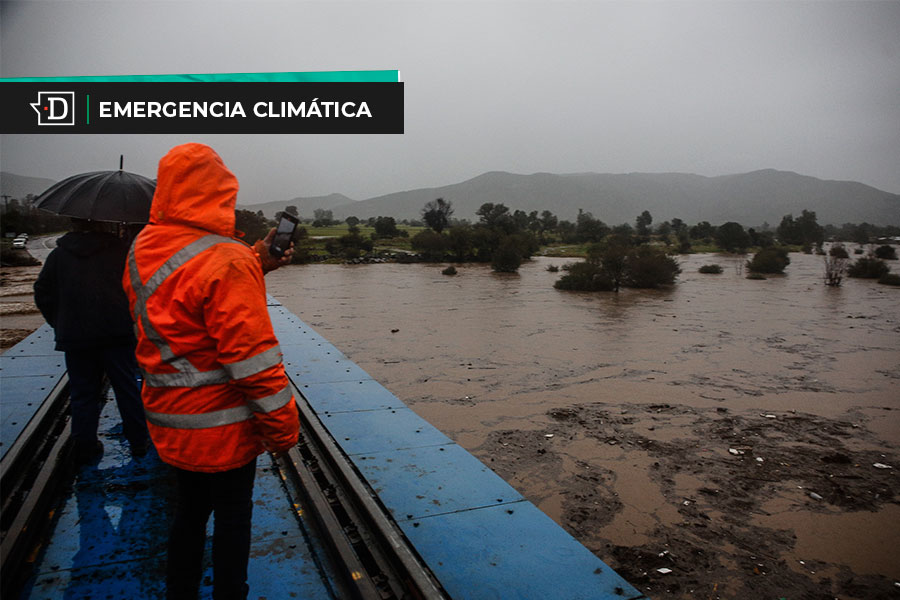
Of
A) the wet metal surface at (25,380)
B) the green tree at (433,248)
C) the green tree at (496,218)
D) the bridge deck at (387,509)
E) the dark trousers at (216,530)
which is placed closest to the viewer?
the dark trousers at (216,530)

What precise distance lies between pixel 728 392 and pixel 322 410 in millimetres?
5877

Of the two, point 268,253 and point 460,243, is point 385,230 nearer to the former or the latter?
point 460,243

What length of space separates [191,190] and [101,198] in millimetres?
1602

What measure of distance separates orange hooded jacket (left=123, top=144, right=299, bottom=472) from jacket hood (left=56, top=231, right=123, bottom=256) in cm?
141

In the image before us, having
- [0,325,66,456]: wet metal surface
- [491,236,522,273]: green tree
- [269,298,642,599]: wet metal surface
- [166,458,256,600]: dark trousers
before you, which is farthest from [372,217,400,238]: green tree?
[166,458,256,600]: dark trousers

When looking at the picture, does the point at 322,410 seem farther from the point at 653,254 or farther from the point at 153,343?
the point at 653,254

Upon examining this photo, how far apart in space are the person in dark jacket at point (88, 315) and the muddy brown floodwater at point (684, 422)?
317 centimetres

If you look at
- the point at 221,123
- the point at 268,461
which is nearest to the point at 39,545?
the point at 268,461

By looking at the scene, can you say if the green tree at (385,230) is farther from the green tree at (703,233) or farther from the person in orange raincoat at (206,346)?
the person in orange raincoat at (206,346)

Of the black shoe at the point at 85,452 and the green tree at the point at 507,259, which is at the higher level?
the green tree at the point at 507,259

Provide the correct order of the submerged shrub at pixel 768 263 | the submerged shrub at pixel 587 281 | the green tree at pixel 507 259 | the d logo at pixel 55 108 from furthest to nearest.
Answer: the submerged shrub at pixel 768 263 → the green tree at pixel 507 259 → the submerged shrub at pixel 587 281 → the d logo at pixel 55 108

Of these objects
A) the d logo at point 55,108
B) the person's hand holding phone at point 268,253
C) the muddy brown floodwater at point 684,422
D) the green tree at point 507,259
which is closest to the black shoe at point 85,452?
the person's hand holding phone at point 268,253

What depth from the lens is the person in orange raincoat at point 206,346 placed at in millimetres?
1648

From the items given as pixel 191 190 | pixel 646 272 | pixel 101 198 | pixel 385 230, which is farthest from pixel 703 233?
pixel 191 190
